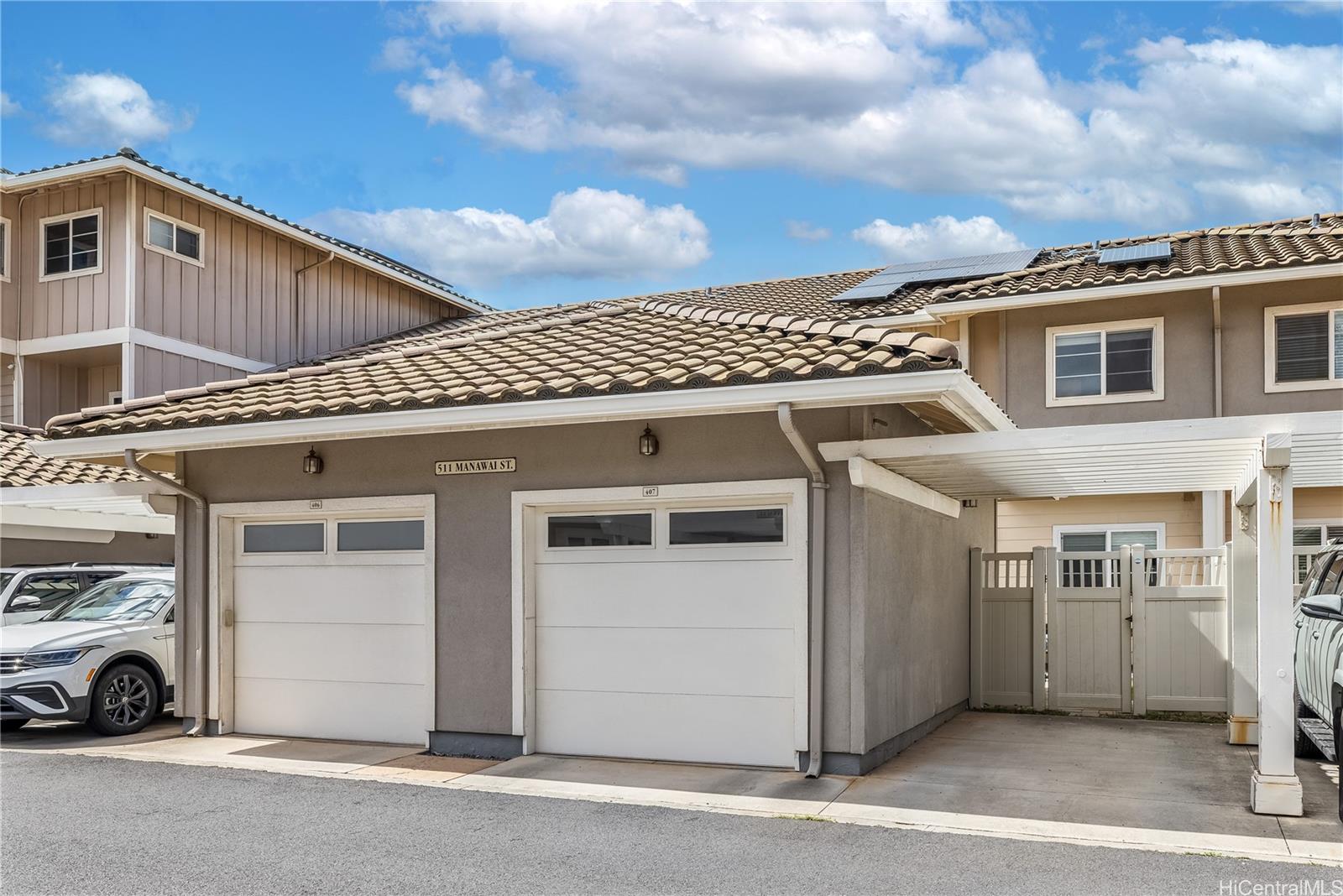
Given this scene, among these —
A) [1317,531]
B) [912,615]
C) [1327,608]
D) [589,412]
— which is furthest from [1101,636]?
[589,412]

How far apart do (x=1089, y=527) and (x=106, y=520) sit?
47.8ft

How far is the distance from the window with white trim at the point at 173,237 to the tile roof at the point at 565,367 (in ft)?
21.4

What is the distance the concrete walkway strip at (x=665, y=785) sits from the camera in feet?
22.1

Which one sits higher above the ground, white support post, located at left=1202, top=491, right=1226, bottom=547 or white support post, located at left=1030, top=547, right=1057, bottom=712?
white support post, located at left=1202, top=491, right=1226, bottom=547

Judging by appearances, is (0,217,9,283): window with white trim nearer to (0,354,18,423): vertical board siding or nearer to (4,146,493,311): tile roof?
(4,146,493,311): tile roof

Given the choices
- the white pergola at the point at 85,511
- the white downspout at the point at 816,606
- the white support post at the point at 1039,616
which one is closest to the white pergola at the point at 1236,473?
the white downspout at the point at 816,606

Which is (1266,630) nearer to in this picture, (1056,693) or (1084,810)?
(1084,810)

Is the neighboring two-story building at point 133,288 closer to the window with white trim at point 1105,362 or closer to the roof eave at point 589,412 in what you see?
the roof eave at point 589,412

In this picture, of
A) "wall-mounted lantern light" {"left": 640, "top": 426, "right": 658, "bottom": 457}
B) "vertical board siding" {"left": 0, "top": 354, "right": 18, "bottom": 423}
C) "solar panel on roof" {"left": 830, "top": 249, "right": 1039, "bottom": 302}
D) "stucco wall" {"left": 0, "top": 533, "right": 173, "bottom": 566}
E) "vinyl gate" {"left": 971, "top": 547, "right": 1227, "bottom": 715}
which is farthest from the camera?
"vertical board siding" {"left": 0, "top": 354, "right": 18, "bottom": 423}

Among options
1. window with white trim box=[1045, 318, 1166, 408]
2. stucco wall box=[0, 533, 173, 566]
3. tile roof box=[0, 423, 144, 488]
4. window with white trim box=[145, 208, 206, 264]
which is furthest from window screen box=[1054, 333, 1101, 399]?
stucco wall box=[0, 533, 173, 566]

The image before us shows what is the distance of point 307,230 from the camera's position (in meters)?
Result: 19.1

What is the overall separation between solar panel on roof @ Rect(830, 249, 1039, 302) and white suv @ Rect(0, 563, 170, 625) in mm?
11367

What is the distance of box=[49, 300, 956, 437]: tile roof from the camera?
26.5 ft

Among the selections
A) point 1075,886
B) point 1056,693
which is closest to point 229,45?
point 1056,693
